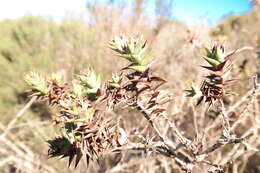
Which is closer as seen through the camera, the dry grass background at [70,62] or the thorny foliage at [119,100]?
the thorny foliage at [119,100]

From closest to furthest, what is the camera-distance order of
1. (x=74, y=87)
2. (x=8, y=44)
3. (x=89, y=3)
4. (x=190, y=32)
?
(x=74, y=87), (x=190, y=32), (x=8, y=44), (x=89, y=3)

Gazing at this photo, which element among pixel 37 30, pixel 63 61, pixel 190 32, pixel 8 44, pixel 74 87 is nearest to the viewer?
pixel 74 87

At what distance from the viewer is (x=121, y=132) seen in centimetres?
80

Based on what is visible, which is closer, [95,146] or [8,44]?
[95,146]

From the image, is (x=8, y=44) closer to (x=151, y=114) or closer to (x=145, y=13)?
(x=145, y=13)

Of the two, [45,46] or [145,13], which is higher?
[145,13]

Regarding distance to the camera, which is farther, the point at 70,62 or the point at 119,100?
the point at 70,62

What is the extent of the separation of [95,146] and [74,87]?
22 cm

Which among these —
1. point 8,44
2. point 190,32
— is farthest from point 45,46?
point 190,32

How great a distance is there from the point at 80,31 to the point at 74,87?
686 cm

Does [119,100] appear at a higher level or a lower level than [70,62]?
lower

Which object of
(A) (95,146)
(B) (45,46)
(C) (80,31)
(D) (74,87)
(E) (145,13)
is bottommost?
(A) (95,146)

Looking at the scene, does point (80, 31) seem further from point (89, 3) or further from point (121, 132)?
point (121, 132)

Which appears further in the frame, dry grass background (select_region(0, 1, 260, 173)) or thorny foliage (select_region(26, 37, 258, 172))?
dry grass background (select_region(0, 1, 260, 173))
